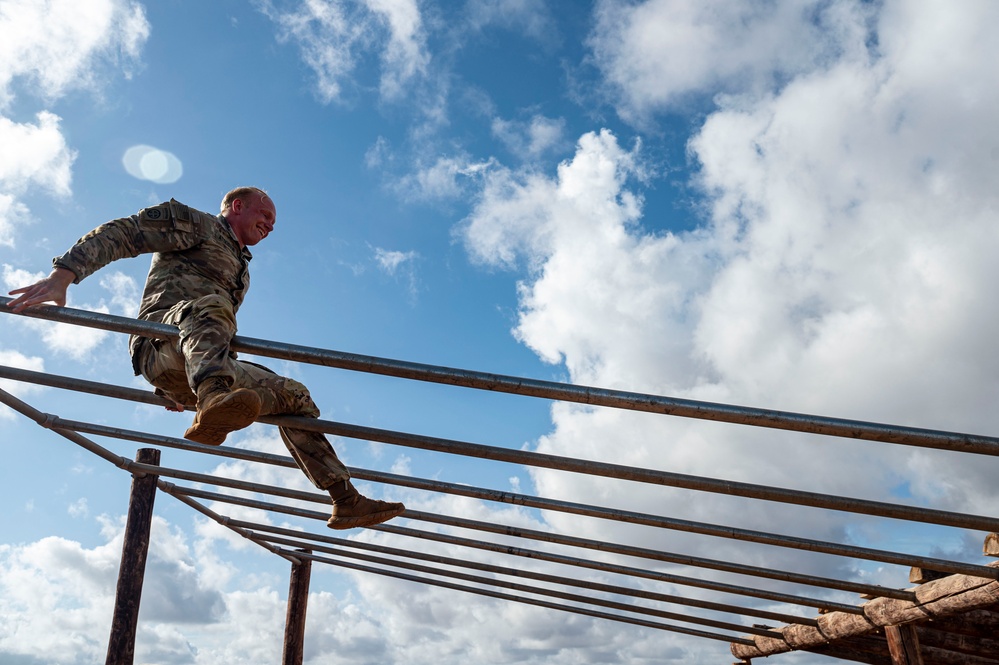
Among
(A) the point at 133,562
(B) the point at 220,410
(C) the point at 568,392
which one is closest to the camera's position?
(B) the point at 220,410

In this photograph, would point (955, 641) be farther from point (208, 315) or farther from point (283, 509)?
point (208, 315)

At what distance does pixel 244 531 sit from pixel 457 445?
568 centimetres

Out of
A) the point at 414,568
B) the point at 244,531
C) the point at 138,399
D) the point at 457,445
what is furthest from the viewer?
the point at 244,531

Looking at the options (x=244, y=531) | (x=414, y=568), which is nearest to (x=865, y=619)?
(x=414, y=568)

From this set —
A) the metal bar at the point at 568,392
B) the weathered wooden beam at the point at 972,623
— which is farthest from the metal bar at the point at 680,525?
the weathered wooden beam at the point at 972,623

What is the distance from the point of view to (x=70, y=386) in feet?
14.3

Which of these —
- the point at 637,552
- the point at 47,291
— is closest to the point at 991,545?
the point at 637,552

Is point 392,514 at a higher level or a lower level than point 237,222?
lower

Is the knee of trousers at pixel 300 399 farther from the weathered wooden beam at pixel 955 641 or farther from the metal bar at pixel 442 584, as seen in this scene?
the weathered wooden beam at pixel 955 641

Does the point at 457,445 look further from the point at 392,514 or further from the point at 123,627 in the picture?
the point at 123,627

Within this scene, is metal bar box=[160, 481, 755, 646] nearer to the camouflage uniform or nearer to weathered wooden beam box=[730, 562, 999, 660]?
weathered wooden beam box=[730, 562, 999, 660]

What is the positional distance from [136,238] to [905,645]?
24.0 feet

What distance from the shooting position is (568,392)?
3160mm

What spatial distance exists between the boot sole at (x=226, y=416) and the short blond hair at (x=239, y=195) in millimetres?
1650
